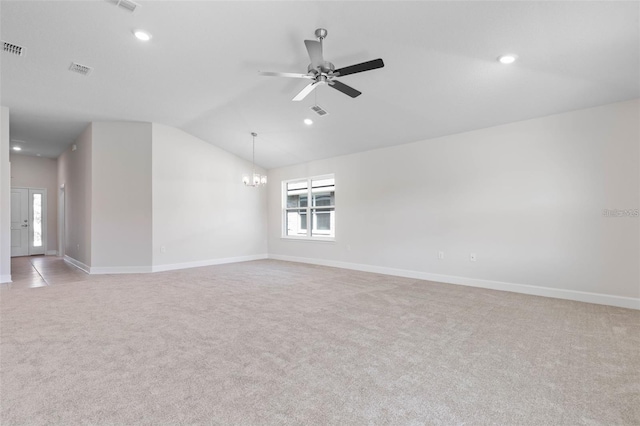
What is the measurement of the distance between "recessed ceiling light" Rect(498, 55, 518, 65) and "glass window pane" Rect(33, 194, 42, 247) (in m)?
12.5

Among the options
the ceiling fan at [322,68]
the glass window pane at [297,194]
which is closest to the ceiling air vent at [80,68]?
the ceiling fan at [322,68]

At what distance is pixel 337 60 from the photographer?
3.83 meters

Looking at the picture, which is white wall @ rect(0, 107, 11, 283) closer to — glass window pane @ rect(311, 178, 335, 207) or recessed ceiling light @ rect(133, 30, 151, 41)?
recessed ceiling light @ rect(133, 30, 151, 41)

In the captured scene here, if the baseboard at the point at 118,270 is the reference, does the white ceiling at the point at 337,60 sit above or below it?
above

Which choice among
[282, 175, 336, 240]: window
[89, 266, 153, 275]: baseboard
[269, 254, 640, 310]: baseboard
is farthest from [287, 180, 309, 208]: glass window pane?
[89, 266, 153, 275]: baseboard

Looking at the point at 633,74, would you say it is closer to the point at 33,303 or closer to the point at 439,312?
the point at 439,312

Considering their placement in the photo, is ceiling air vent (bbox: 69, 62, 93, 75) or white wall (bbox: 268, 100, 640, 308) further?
ceiling air vent (bbox: 69, 62, 93, 75)

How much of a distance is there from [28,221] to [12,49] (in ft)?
26.3

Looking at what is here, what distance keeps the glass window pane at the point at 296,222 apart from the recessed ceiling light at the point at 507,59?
222 inches

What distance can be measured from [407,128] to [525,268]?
290 cm

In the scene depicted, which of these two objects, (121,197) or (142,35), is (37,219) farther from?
(142,35)

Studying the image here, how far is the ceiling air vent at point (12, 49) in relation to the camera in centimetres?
372

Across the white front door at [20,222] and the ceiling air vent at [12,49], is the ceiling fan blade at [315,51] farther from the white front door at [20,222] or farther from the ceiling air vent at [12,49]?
the white front door at [20,222]

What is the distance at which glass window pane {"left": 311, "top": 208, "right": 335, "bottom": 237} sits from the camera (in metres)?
7.61
